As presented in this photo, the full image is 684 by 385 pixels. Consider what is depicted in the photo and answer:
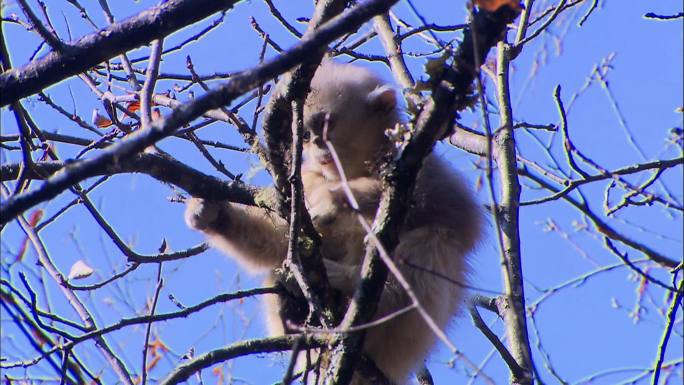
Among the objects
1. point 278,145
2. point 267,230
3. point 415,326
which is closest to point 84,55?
point 278,145

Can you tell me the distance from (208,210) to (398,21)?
2.22 meters

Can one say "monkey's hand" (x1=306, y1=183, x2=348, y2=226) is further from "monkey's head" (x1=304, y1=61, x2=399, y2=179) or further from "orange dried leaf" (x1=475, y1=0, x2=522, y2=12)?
"orange dried leaf" (x1=475, y1=0, x2=522, y2=12)

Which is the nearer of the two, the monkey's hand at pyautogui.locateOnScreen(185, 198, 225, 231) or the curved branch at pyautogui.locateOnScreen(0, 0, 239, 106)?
the curved branch at pyautogui.locateOnScreen(0, 0, 239, 106)

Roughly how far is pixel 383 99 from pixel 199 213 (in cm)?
155

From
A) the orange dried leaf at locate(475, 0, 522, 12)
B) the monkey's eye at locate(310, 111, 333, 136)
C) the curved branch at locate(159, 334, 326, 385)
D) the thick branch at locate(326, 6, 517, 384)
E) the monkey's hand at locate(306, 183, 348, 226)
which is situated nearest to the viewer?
the orange dried leaf at locate(475, 0, 522, 12)

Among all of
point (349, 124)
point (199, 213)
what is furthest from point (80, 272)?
point (349, 124)

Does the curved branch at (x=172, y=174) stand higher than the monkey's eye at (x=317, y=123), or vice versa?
the monkey's eye at (x=317, y=123)

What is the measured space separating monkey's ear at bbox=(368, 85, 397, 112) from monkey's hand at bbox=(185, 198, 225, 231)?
4.55 feet

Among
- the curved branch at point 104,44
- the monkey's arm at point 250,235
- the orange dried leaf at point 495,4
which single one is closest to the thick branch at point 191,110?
the orange dried leaf at point 495,4

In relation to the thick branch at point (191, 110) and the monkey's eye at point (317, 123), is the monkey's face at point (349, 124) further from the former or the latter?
the thick branch at point (191, 110)

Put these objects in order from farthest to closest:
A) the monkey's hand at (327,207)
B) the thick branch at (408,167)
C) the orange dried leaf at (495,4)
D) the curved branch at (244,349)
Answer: the monkey's hand at (327,207) → the curved branch at (244,349) → the thick branch at (408,167) → the orange dried leaf at (495,4)

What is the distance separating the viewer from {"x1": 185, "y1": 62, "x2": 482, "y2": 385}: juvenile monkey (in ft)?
14.6

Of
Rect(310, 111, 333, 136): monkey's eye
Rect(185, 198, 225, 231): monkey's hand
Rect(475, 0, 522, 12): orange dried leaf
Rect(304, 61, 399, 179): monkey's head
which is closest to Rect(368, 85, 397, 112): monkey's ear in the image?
Rect(304, 61, 399, 179): monkey's head

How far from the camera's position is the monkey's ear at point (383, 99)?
532 centimetres
